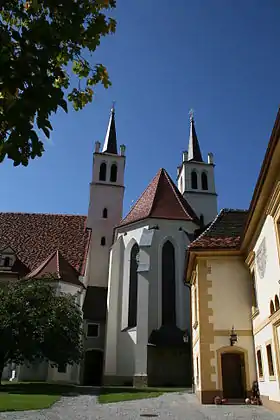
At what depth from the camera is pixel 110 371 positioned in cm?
2714

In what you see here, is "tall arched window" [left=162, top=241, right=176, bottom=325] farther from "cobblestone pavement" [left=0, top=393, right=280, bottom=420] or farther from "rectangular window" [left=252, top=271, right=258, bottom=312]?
"cobblestone pavement" [left=0, top=393, right=280, bottom=420]

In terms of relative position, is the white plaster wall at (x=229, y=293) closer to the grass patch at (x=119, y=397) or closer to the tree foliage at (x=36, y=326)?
the grass patch at (x=119, y=397)

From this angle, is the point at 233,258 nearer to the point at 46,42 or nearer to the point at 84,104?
the point at 84,104

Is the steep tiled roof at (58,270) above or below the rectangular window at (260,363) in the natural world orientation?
above

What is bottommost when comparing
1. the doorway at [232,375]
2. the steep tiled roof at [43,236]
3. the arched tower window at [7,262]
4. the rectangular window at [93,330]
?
the doorway at [232,375]

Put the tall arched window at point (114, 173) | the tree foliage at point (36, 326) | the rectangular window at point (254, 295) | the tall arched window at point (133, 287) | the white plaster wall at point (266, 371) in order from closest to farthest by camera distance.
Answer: the white plaster wall at point (266, 371), the rectangular window at point (254, 295), the tree foliage at point (36, 326), the tall arched window at point (133, 287), the tall arched window at point (114, 173)

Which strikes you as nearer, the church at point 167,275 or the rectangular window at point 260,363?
the church at point 167,275

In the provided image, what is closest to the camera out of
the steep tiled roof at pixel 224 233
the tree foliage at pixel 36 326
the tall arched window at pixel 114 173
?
the steep tiled roof at pixel 224 233

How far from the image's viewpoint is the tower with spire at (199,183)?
131 ft

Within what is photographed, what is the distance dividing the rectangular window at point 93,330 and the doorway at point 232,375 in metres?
17.0

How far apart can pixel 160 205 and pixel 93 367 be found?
43.8ft

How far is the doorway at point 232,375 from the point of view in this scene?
15.0 meters

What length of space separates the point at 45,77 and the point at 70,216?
122 ft

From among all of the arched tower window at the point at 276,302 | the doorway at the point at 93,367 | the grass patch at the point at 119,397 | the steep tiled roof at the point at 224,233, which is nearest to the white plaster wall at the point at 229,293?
the steep tiled roof at the point at 224,233
